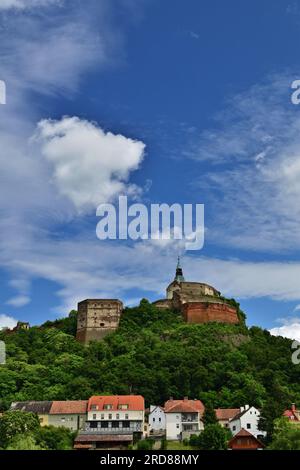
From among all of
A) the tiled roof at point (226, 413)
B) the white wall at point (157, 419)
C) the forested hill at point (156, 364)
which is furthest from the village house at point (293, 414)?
the white wall at point (157, 419)

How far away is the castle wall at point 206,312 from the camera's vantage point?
111 m

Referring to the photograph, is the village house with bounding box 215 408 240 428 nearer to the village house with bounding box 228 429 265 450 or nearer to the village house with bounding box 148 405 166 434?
the village house with bounding box 148 405 166 434

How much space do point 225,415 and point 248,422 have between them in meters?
4.76

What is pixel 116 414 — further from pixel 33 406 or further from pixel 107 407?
pixel 33 406

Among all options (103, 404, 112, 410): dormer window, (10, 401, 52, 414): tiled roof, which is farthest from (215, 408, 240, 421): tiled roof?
(10, 401, 52, 414): tiled roof

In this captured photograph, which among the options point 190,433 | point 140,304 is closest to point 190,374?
point 190,433

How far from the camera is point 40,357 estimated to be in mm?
100250

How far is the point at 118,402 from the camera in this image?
248 feet

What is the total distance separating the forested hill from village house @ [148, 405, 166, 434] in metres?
7.59

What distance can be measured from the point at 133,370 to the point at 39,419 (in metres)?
17.2

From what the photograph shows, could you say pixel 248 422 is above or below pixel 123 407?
below

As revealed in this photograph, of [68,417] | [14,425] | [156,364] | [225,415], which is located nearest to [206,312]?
[156,364]

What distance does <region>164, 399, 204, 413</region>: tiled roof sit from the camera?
7388 cm
